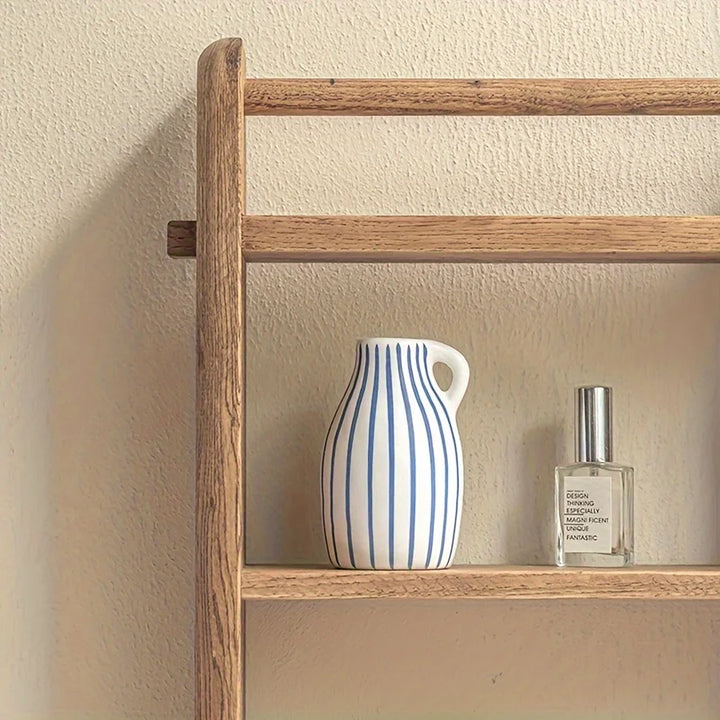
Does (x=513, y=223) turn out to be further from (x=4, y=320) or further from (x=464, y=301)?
(x=4, y=320)

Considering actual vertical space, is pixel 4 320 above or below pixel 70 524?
above

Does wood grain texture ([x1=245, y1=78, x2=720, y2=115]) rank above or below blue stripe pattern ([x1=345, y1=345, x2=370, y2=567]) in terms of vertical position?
above

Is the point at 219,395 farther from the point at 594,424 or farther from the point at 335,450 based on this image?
the point at 594,424

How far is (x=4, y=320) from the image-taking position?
88cm

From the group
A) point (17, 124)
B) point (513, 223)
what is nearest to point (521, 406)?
point (513, 223)

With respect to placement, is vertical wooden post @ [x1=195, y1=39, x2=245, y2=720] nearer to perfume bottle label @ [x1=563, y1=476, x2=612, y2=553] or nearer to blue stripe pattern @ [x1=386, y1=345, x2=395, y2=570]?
blue stripe pattern @ [x1=386, y1=345, x2=395, y2=570]

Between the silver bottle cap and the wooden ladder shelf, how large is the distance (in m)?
0.09

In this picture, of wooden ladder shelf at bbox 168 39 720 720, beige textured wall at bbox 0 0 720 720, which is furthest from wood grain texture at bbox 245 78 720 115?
beige textured wall at bbox 0 0 720 720

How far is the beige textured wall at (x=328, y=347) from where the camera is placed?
0.86m

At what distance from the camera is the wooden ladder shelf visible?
72 cm

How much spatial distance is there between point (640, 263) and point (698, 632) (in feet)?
0.89

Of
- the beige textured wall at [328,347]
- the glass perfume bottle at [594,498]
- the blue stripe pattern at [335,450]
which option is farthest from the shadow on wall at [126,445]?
the glass perfume bottle at [594,498]

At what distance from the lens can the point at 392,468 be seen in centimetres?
75

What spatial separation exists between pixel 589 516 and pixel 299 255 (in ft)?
0.86
